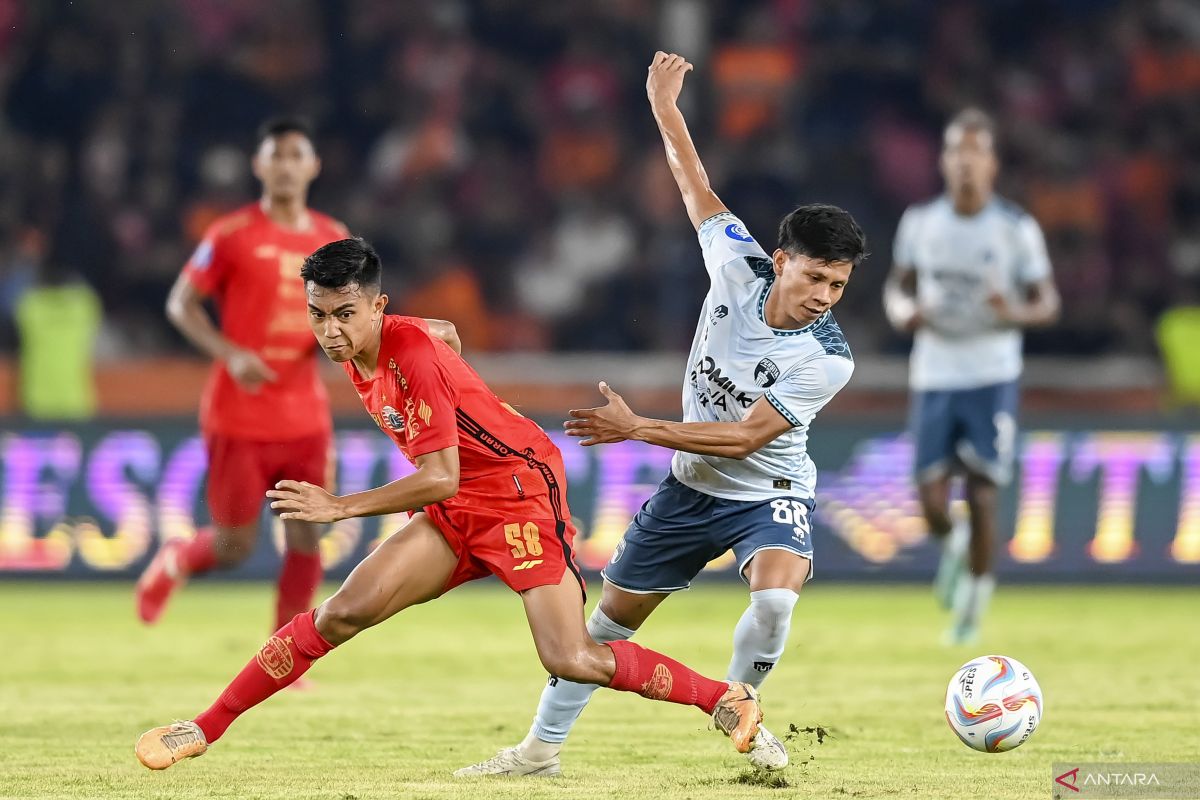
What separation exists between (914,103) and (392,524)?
19.3 feet

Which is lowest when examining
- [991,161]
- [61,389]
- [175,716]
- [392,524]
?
[175,716]

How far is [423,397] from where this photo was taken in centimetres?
567

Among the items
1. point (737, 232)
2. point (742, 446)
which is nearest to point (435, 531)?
point (742, 446)

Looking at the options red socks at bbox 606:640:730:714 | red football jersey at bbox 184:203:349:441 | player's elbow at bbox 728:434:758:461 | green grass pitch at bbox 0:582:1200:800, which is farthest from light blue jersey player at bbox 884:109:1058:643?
red socks at bbox 606:640:730:714

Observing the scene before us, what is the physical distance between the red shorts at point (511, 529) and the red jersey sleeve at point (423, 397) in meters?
0.27

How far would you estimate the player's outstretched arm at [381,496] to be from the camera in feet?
17.7

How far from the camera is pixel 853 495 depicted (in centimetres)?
1234

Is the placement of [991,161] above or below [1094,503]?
above

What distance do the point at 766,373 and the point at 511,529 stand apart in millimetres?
1008

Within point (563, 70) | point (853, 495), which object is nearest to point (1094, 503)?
point (853, 495)

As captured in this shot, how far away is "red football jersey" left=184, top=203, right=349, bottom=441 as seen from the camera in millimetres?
8461

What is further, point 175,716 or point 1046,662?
point 1046,662

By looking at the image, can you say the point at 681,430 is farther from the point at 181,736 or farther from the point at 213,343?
the point at 213,343

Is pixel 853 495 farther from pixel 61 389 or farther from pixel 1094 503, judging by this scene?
pixel 61 389
